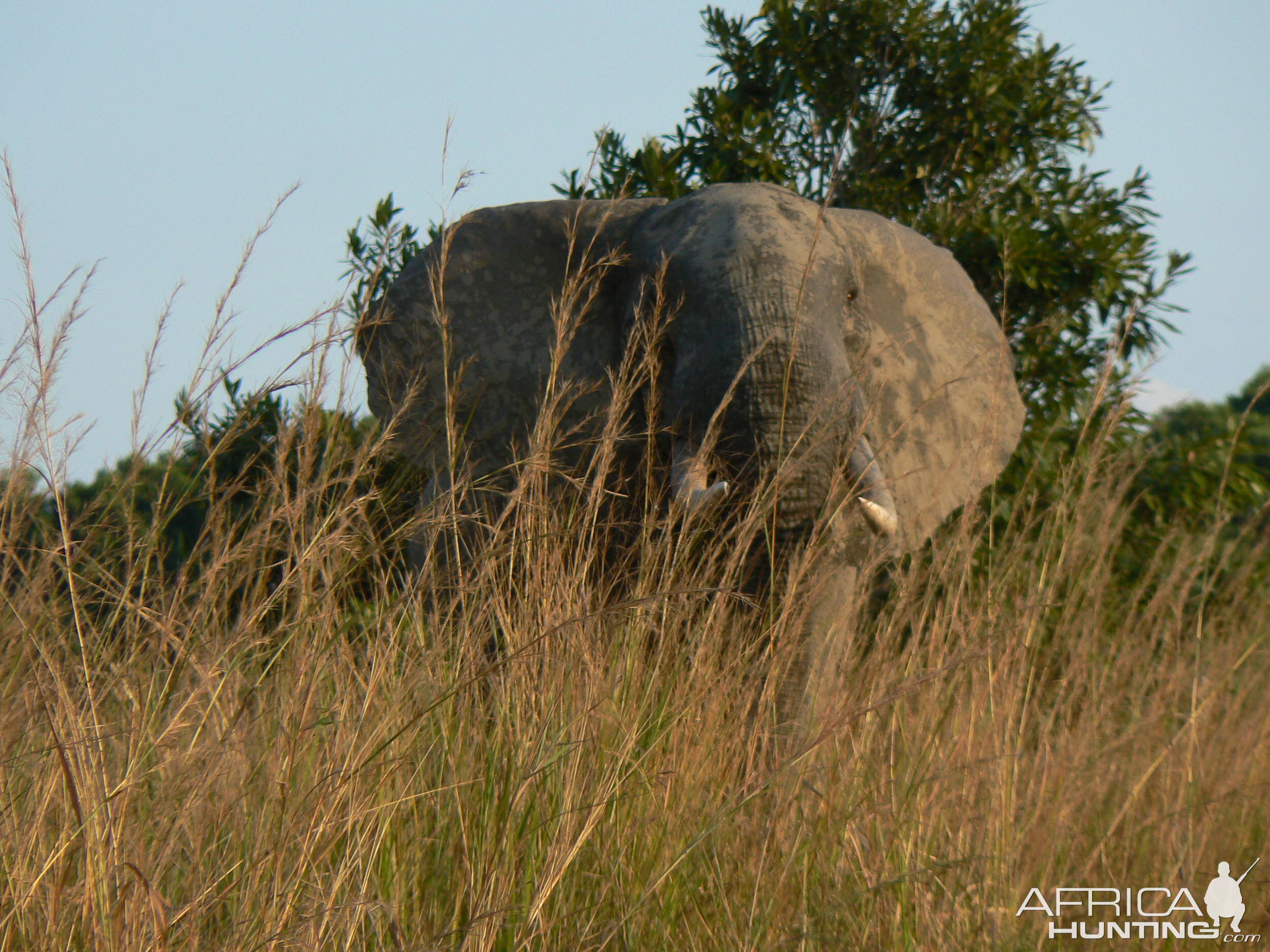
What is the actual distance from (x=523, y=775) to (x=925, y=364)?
3022 mm

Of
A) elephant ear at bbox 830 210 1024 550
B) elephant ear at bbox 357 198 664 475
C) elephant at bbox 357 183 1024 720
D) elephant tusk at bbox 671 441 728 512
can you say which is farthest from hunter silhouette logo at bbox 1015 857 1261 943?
elephant ear at bbox 357 198 664 475

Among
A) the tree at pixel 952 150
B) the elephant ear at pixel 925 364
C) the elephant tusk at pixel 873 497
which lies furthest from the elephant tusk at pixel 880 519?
the tree at pixel 952 150

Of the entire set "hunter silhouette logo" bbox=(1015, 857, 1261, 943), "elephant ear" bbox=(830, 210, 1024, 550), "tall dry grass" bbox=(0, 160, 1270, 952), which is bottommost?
"hunter silhouette logo" bbox=(1015, 857, 1261, 943)

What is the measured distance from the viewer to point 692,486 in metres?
2.99

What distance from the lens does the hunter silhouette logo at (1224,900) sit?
7.34ft

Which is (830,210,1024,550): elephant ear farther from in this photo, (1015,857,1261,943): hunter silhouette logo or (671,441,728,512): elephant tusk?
(1015,857,1261,943): hunter silhouette logo

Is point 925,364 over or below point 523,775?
over

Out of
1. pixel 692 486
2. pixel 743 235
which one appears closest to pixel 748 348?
pixel 743 235

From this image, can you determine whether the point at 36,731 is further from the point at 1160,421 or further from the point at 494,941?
the point at 1160,421

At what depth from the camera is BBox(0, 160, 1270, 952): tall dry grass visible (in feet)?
5.41

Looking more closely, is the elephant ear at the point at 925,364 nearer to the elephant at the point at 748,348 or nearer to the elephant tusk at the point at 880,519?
the elephant at the point at 748,348

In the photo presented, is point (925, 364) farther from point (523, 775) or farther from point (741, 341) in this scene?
point (523, 775)

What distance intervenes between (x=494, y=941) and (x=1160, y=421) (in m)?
5.57

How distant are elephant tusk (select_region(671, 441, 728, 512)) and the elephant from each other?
0.02 m
